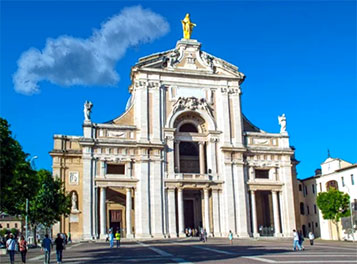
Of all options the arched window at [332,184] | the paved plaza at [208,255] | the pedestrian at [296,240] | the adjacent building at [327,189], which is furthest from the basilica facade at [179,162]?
the pedestrian at [296,240]

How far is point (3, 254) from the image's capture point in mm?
33438

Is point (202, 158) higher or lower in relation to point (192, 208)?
higher

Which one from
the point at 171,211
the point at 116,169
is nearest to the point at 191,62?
the point at 116,169

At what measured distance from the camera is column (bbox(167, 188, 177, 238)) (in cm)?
4862

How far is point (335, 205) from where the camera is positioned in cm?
5025

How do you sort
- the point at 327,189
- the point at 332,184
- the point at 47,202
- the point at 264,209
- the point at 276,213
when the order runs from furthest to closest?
the point at 264,209
the point at 327,189
the point at 332,184
the point at 276,213
the point at 47,202

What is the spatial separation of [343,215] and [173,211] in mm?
19563

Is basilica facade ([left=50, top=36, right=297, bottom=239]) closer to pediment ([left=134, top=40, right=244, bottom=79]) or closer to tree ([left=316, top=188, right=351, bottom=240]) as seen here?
pediment ([left=134, top=40, right=244, bottom=79])

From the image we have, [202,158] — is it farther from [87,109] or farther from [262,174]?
[87,109]

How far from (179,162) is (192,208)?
618 cm

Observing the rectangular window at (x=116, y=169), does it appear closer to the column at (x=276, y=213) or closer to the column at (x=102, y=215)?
the column at (x=102, y=215)

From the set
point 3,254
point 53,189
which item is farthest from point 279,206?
point 3,254

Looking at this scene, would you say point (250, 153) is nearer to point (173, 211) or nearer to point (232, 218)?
point (232, 218)

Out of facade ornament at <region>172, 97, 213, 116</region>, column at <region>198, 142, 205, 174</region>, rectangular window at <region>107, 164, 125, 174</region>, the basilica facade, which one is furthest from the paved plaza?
facade ornament at <region>172, 97, 213, 116</region>
